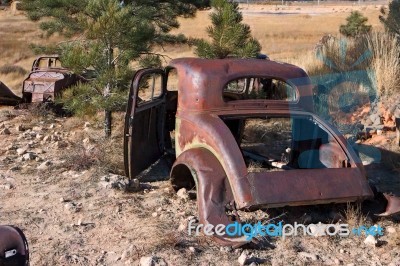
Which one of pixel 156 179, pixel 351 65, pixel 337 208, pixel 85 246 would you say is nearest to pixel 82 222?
pixel 85 246

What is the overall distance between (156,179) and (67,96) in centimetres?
232

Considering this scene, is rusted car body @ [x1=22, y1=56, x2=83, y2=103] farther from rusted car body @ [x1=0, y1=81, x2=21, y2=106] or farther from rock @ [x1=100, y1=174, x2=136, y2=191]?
rock @ [x1=100, y1=174, x2=136, y2=191]

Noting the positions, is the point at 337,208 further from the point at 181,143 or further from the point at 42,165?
the point at 42,165

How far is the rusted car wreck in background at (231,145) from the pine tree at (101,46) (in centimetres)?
123

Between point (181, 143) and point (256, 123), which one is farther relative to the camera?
point (256, 123)

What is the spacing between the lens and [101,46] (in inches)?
309

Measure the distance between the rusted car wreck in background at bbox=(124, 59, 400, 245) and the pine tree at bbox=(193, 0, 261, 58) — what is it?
168 cm

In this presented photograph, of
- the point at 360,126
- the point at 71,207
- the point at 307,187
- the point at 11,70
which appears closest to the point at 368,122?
the point at 360,126

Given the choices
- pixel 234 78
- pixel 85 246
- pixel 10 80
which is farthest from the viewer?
pixel 10 80

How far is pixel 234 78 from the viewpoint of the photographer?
218 inches

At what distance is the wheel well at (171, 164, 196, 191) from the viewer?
547cm

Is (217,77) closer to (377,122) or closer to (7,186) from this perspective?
(7,186)

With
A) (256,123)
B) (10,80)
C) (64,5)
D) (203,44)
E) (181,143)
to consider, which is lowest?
(10,80)

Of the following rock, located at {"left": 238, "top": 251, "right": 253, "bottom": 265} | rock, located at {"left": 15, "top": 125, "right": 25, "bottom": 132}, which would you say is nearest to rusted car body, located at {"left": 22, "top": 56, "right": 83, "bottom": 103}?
rock, located at {"left": 15, "top": 125, "right": 25, "bottom": 132}
